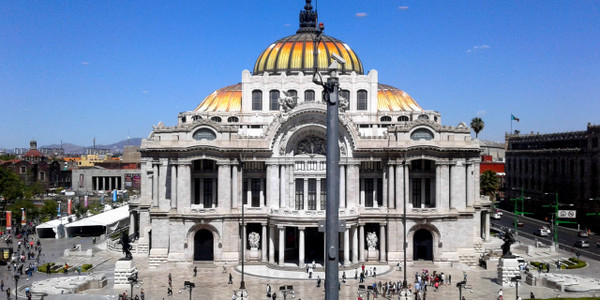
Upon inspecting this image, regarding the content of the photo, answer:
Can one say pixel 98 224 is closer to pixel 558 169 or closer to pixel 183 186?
pixel 183 186

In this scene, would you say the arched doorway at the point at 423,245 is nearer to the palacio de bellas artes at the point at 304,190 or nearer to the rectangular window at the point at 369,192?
the palacio de bellas artes at the point at 304,190

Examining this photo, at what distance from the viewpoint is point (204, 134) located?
71.8 metres

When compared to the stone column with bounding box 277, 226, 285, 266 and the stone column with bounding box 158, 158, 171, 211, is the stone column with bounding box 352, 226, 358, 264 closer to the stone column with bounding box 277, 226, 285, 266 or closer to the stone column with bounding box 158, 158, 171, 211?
the stone column with bounding box 277, 226, 285, 266

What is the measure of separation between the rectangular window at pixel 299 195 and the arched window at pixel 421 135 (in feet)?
44.0

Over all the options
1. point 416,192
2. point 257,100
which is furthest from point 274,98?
point 416,192

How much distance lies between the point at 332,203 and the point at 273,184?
4876 centimetres

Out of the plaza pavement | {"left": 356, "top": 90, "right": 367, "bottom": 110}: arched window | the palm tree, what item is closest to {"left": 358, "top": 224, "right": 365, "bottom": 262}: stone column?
the plaza pavement

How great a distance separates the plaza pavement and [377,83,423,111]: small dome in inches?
906

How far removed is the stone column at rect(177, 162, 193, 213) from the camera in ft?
232

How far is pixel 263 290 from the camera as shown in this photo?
59.4m

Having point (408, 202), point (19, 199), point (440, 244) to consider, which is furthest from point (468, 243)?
point (19, 199)

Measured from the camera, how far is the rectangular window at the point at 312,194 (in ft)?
231

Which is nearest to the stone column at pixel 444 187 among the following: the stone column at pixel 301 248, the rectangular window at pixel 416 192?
the rectangular window at pixel 416 192

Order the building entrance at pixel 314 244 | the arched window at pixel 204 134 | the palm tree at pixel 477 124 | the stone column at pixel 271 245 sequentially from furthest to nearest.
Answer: the palm tree at pixel 477 124 → the building entrance at pixel 314 244 → the arched window at pixel 204 134 → the stone column at pixel 271 245
